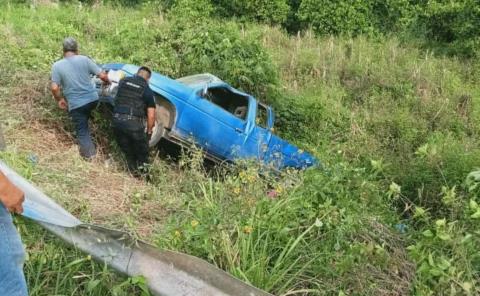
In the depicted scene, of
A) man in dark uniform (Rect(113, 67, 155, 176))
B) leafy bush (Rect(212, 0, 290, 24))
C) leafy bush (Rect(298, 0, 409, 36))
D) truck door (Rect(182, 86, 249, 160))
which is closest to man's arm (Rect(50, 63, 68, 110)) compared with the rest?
man in dark uniform (Rect(113, 67, 155, 176))

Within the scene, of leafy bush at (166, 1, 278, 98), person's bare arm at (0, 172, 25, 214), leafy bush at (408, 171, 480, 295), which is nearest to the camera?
person's bare arm at (0, 172, 25, 214)

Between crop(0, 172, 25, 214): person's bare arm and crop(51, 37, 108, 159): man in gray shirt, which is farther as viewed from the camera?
crop(51, 37, 108, 159): man in gray shirt

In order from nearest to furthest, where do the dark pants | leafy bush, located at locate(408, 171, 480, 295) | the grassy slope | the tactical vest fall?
1. leafy bush, located at locate(408, 171, 480, 295)
2. the grassy slope
3. the tactical vest
4. the dark pants

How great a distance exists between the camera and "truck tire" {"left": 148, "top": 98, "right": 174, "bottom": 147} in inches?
281

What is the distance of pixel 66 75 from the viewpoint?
700 cm

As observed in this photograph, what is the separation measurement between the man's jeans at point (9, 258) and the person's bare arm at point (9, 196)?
71 mm

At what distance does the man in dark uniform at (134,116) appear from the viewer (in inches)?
262

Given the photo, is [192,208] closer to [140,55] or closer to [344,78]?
[140,55]

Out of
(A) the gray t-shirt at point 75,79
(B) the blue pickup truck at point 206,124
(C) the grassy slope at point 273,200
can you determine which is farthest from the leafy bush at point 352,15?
(A) the gray t-shirt at point 75,79

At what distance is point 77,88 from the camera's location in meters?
7.01

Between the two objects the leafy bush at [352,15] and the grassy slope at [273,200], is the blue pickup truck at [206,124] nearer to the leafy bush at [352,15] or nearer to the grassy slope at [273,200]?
the grassy slope at [273,200]

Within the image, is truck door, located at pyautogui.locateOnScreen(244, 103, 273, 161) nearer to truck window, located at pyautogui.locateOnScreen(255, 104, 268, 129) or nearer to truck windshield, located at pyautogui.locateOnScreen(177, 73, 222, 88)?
truck window, located at pyautogui.locateOnScreen(255, 104, 268, 129)

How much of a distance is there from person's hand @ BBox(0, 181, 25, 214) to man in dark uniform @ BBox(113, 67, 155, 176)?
3709mm

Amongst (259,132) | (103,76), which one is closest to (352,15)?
(259,132)
